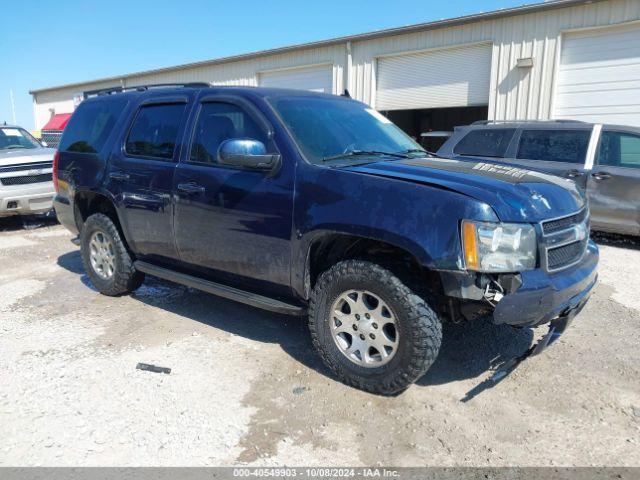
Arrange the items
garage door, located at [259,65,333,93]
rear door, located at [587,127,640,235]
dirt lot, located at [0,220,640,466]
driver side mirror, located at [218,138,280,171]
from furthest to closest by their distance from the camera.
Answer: garage door, located at [259,65,333,93] < rear door, located at [587,127,640,235] < driver side mirror, located at [218,138,280,171] < dirt lot, located at [0,220,640,466]

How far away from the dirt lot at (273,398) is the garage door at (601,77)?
7.14 meters

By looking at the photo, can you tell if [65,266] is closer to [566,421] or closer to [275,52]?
[566,421]

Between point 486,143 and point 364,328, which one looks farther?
point 486,143

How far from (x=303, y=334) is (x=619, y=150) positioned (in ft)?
18.3

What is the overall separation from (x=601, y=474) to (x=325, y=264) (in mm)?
1953

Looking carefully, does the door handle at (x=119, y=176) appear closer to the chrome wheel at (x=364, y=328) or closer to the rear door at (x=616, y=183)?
the chrome wheel at (x=364, y=328)

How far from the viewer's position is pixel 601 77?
34.3ft

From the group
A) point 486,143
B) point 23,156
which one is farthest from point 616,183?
point 23,156

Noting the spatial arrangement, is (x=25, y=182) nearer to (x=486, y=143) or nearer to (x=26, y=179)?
(x=26, y=179)

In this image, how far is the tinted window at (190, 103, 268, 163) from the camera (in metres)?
3.90

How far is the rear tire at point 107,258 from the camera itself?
16.3 ft

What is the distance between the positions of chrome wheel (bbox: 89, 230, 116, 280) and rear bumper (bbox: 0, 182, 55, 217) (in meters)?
4.28

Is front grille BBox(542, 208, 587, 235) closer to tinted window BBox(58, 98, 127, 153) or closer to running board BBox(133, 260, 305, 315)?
running board BBox(133, 260, 305, 315)

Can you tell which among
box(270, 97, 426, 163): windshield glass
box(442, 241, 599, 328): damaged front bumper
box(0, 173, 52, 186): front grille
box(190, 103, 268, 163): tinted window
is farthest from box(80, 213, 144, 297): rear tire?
box(0, 173, 52, 186): front grille
